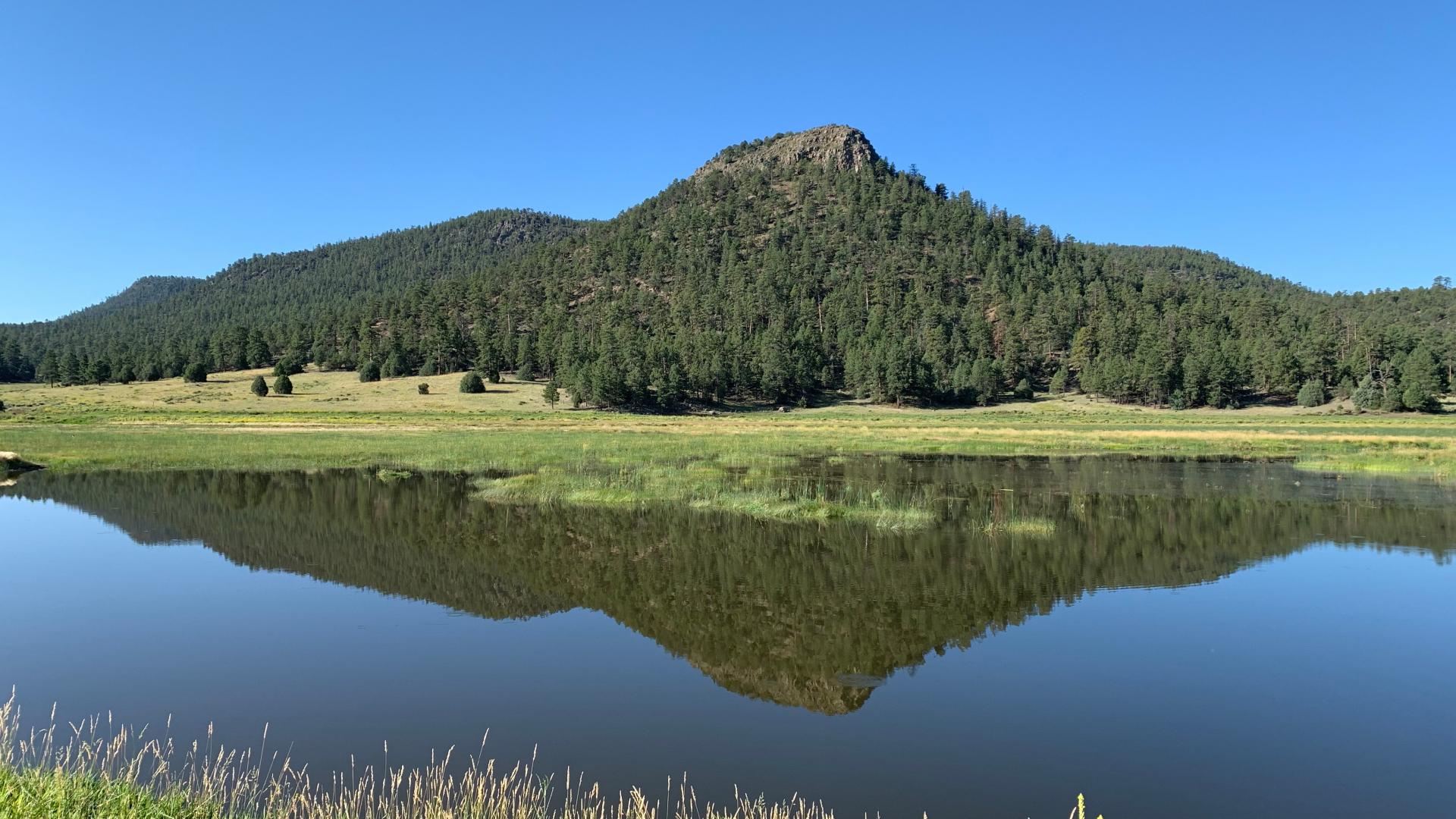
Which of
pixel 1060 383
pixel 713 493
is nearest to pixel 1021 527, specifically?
pixel 713 493

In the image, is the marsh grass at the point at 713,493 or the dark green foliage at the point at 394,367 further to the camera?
the dark green foliage at the point at 394,367

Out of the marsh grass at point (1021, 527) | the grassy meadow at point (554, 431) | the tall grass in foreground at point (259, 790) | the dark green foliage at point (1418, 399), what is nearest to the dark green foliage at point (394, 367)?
the grassy meadow at point (554, 431)

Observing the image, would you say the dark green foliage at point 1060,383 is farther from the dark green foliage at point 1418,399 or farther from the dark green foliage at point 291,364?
the dark green foliage at point 291,364

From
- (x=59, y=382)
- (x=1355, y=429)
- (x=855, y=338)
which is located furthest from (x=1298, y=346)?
(x=59, y=382)

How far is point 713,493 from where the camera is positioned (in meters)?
32.4

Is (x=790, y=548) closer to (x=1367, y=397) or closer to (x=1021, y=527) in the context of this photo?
(x=1021, y=527)

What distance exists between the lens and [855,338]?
144750mm

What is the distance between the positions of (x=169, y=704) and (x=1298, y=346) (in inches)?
5728

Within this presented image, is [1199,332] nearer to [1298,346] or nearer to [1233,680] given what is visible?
[1298,346]

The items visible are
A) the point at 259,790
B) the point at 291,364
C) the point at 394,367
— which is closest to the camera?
the point at 259,790

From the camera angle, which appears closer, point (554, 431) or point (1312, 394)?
point (554, 431)

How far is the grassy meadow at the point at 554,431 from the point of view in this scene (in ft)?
157

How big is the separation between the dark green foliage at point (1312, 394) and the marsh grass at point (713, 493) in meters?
100

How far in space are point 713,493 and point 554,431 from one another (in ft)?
132
